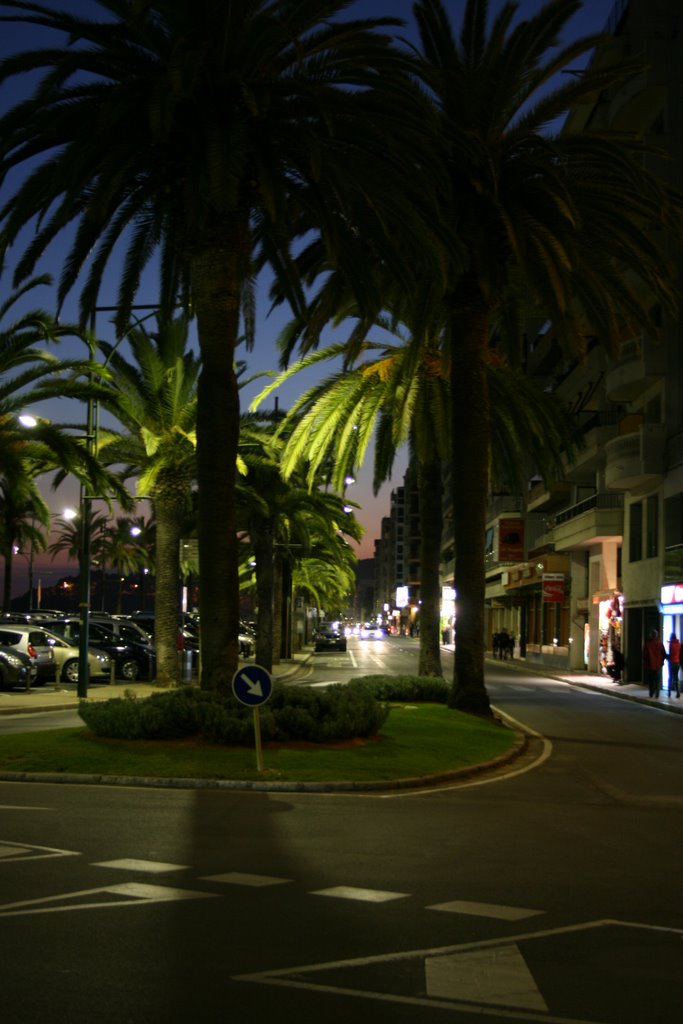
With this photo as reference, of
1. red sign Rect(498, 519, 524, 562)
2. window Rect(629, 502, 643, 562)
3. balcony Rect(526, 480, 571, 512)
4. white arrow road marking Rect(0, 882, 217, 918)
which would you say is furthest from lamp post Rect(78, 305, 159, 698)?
red sign Rect(498, 519, 524, 562)

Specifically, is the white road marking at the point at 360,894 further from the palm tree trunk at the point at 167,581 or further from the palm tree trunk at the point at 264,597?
the palm tree trunk at the point at 264,597

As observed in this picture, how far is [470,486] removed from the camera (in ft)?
82.1

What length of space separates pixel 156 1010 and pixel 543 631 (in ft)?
239

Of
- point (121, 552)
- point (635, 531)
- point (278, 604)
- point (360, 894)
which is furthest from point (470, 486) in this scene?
point (121, 552)

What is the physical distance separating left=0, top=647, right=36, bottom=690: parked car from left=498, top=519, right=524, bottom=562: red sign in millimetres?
46542

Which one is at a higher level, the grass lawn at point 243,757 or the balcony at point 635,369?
the balcony at point 635,369

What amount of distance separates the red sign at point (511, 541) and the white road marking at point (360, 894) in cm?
6817

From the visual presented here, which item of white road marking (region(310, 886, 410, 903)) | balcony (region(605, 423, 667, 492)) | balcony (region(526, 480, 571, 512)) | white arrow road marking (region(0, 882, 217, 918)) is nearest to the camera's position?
white arrow road marking (region(0, 882, 217, 918))

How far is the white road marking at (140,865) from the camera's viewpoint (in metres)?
9.68

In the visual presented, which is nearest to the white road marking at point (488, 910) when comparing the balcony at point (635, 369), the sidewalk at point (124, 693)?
the sidewalk at point (124, 693)

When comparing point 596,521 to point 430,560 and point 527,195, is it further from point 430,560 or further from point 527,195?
point 527,195

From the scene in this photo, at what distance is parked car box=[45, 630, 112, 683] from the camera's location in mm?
36469

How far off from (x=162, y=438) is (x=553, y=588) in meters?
32.5

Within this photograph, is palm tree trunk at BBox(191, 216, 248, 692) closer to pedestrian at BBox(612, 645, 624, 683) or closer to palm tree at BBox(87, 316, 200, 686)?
palm tree at BBox(87, 316, 200, 686)
